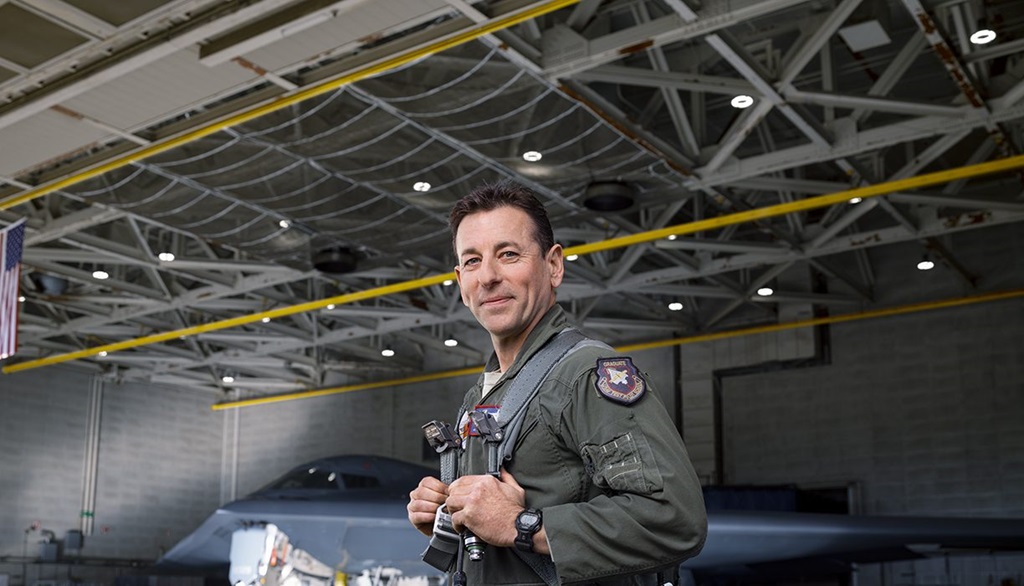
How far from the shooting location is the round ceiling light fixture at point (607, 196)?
17703 millimetres

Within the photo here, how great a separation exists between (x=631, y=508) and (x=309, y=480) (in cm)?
1943

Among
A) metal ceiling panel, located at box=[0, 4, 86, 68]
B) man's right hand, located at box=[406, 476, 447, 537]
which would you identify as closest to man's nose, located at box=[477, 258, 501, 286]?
man's right hand, located at box=[406, 476, 447, 537]

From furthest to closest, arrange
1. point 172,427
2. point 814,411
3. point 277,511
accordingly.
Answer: point 172,427 < point 814,411 < point 277,511

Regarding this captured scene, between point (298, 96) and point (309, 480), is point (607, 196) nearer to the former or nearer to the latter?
point (298, 96)

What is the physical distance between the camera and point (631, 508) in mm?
2199

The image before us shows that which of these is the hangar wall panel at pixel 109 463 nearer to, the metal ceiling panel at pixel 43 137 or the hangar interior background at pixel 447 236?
the hangar interior background at pixel 447 236

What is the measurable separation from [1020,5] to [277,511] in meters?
14.4

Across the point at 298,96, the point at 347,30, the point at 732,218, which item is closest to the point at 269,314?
the point at 732,218

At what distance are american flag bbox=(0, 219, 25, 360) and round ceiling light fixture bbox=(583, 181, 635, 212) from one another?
340 inches

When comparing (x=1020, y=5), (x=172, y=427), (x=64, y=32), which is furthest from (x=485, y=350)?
(x=64, y=32)

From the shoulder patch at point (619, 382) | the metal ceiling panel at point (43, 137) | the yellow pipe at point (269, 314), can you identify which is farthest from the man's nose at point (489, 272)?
the yellow pipe at point (269, 314)

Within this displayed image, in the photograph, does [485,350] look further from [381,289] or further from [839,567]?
[839,567]

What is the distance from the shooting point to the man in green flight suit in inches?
87.0

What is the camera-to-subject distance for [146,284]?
2817 centimetres
